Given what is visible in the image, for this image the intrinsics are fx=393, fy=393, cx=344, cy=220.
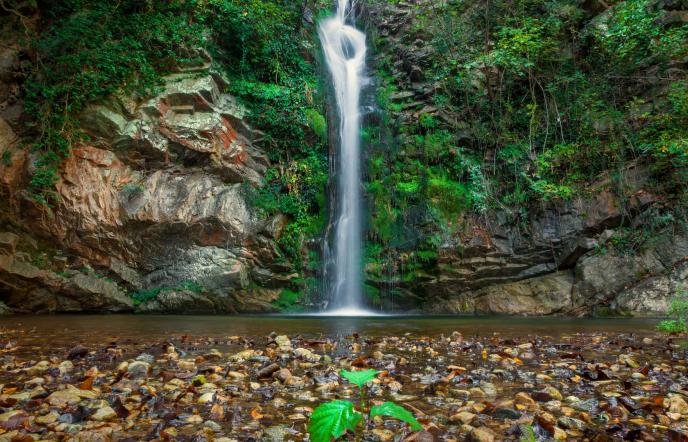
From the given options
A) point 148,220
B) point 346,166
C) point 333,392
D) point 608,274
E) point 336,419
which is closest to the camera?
point 336,419

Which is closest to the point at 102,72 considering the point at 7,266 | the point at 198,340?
the point at 7,266

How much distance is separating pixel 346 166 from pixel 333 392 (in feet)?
36.2

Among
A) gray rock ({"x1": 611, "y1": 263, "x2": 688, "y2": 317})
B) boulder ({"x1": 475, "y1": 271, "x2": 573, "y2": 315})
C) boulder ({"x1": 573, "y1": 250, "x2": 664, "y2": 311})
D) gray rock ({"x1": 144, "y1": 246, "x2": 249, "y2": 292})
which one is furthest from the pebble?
gray rock ({"x1": 611, "y1": 263, "x2": 688, "y2": 317})

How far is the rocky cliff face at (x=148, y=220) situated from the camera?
1007 cm

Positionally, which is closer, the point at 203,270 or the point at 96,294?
the point at 96,294

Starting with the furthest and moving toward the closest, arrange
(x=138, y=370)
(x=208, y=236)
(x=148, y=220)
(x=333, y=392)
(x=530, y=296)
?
(x=208, y=236) → (x=148, y=220) → (x=530, y=296) → (x=138, y=370) → (x=333, y=392)

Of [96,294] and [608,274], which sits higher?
[608,274]

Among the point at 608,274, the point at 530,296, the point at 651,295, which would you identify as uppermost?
the point at 608,274

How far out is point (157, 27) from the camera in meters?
11.9

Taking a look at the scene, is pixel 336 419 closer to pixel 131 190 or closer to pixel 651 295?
pixel 651 295

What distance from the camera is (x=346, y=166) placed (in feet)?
→ 43.0

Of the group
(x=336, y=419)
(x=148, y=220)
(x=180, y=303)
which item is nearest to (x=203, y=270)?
(x=180, y=303)

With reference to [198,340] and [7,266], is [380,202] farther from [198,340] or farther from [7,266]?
[7,266]

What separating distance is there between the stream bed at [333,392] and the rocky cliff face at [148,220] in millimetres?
7028
